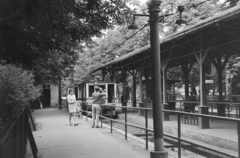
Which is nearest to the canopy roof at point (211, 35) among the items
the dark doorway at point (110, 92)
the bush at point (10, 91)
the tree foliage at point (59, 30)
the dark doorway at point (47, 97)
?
the tree foliage at point (59, 30)

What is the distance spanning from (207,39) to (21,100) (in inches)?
377

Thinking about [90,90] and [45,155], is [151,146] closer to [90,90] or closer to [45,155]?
[45,155]

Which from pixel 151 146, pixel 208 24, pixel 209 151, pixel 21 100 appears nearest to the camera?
pixel 209 151

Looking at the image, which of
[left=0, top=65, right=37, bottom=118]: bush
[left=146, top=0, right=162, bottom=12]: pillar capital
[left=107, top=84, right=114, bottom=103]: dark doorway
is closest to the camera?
[left=146, top=0, right=162, bottom=12]: pillar capital

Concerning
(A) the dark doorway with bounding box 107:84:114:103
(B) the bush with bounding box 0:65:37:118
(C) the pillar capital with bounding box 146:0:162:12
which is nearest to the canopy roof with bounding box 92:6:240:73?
(C) the pillar capital with bounding box 146:0:162:12

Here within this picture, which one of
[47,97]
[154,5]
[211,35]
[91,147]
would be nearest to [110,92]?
[211,35]

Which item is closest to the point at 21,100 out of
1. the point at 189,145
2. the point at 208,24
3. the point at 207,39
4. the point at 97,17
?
the point at 97,17

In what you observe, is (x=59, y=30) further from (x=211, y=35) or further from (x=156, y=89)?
(x=211, y=35)

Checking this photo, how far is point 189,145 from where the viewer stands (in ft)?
18.3

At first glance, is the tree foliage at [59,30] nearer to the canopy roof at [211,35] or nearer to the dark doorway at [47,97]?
the canopy roof at [211,35]

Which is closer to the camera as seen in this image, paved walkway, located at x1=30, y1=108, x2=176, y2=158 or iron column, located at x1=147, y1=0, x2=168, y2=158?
iron column, located at x1=147, y1=0, x2=168, y2=158

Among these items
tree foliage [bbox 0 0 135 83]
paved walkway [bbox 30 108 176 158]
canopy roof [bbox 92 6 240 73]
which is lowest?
paved walkway [bbox 30 108 176 158]

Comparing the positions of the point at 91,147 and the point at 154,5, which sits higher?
the point at 154,5

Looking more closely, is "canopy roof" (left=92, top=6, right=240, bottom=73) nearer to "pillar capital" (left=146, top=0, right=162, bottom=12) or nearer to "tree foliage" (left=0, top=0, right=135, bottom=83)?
"pillar capital" (left=146, top=0, right=162, bottom=12)
